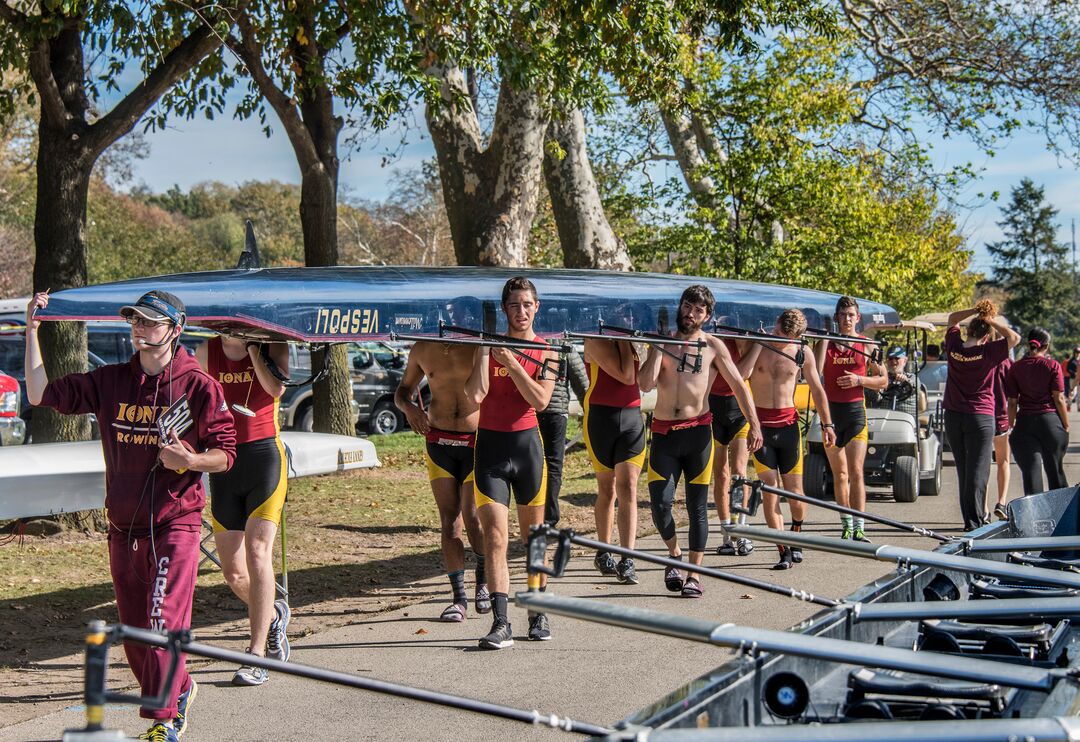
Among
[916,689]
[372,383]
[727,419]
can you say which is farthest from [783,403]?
[372,383]

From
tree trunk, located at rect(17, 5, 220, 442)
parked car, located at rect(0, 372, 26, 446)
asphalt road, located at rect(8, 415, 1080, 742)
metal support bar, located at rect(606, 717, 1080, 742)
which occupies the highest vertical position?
tree trunk, located at rect(17, 5, 220, 442)

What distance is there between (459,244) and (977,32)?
13.4m

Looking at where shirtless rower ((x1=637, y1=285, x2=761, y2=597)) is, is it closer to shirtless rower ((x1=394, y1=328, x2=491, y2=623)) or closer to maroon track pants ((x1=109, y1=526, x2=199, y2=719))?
shirtless rower ((x1=394, y1=328, x2=491, y2=623))

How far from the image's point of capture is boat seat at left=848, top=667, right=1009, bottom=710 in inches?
151

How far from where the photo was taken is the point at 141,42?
12.5 m

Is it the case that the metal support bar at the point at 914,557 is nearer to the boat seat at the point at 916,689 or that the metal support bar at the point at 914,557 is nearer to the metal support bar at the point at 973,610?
the metal support bar at the point at 973,610

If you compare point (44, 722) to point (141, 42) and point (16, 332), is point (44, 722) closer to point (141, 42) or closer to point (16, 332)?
point (141, 42)

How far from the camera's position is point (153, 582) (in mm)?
Answer: 5148

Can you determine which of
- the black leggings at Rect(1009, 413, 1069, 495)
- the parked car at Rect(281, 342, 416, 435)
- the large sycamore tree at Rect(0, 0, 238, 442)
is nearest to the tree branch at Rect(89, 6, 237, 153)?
the large sycamore tree at Rect(0, 0, 238, 442)

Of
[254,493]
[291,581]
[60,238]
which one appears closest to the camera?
[254,493]

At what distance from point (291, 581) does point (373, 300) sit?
3018 mm

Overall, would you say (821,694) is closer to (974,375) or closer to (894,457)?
(974,375)

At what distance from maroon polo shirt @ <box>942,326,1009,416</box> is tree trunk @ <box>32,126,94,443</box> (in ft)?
26.7

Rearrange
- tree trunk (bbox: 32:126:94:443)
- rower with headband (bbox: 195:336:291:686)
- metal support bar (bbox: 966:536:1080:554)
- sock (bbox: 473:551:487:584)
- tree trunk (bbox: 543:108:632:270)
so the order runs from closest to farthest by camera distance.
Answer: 1. metal support bar (bbox: 966:536:1080:554)
2. rower with headband (bbox: 195:336:291:686)
3. sock (bbox: 473:551:487:584)
4. tree trunk (bbox: 32:126:94:443)
5. tree trunk (bbox: 543:108:632:270)
